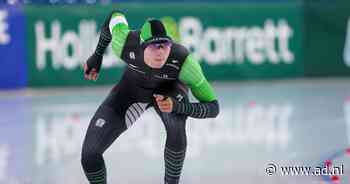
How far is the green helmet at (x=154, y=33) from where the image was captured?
14.5 ft

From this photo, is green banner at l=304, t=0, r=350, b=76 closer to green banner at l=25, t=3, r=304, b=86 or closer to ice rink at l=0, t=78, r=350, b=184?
green banner at l=25, t=3, r=304, b=86

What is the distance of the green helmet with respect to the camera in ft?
14.5

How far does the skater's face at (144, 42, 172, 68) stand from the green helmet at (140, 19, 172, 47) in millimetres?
28

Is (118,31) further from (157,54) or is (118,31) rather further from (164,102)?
(164,102)

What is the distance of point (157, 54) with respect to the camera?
176 inches

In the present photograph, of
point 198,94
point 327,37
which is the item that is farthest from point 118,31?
point 327,37

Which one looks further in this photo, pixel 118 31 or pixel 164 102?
pixel 118 31

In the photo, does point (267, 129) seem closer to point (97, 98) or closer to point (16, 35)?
point (97, 98)

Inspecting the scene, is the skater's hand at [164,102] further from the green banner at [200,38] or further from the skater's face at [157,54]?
the green banner at [200,38]

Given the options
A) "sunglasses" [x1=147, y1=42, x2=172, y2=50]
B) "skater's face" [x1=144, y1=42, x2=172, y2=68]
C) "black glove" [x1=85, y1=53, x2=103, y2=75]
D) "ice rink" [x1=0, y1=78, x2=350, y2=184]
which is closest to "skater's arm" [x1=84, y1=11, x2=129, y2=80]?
"black glove" [x1=85, y1=53, x2=103, y2=75]

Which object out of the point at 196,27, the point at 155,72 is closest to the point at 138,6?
the point at 196,27

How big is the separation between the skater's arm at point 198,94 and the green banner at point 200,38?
22.7 feet

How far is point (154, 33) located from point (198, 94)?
0.51 m

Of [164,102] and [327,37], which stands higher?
[164,102]
